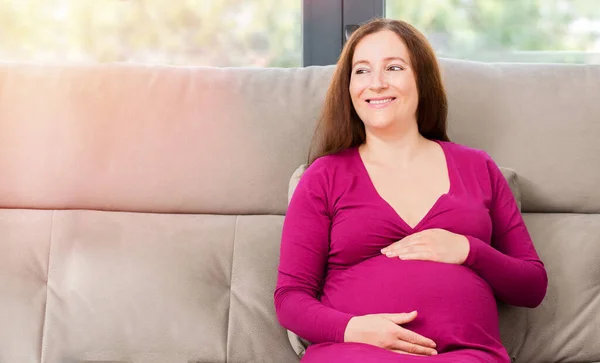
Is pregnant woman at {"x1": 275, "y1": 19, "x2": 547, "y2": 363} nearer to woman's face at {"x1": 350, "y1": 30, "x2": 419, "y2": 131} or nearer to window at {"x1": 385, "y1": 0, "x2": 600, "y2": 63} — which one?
woman's face at {"x1": 350, "y1": 30, "x2": 419, "y2": 131}

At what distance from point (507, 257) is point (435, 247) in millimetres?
185

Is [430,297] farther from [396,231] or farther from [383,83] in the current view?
[383,83]

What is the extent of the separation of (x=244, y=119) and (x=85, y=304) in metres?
0.62

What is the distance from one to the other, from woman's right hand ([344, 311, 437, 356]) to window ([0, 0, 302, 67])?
50.5 inches

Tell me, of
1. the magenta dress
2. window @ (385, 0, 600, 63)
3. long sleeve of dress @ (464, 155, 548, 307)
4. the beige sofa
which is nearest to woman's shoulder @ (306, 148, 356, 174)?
the magenta dress

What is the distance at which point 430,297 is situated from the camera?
146cm

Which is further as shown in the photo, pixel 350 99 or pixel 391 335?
pixel 350 99

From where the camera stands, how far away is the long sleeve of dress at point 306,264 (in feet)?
4.83

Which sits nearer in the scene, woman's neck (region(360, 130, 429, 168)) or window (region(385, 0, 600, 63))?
woman's neck (region(360, 130, 429, 168))

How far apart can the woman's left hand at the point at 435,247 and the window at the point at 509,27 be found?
3.61 ft

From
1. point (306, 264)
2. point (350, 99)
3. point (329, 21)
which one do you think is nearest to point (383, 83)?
point (350, 99)

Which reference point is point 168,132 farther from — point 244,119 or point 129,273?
point 129,273

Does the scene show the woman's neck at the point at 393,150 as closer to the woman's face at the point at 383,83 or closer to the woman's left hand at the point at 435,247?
the woman's face at the point at 383,83

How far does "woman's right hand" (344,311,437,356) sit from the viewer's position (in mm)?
1391
